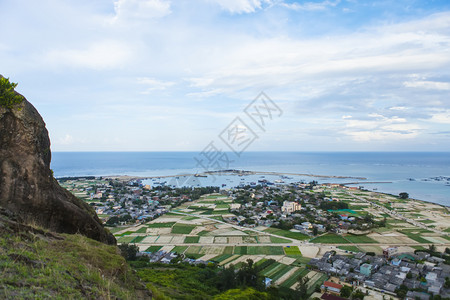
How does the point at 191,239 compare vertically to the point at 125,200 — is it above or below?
below

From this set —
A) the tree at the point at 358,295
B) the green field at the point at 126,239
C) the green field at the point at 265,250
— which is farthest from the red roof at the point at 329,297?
the green field at the point at 126,239

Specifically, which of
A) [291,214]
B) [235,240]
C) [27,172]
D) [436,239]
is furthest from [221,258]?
[436,239]

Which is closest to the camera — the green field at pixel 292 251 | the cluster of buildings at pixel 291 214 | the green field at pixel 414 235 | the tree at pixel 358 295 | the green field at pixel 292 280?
the tree at pixel 358 295

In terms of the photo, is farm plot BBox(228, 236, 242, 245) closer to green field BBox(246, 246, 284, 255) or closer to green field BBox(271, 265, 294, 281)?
→ green field BBox(246, 246, 284, 255)

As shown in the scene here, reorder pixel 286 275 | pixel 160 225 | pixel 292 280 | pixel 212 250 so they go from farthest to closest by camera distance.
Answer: pixel 160 225 → pixel 212 250 → pixel 286 275 → pixel 292 280

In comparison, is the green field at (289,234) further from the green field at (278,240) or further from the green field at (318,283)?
the green field at (318,283)

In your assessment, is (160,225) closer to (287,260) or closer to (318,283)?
(287,260)

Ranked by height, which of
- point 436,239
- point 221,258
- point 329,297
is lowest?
point 436,239
